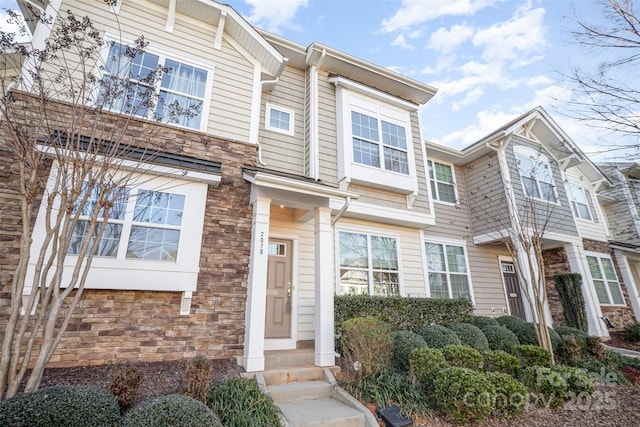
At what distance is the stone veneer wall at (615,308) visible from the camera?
1068 centimetres

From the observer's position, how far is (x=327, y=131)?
795cm

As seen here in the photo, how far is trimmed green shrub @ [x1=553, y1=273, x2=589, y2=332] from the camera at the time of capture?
9258mm

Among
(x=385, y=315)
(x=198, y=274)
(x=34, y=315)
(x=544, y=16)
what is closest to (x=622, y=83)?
(x=544, y=16)

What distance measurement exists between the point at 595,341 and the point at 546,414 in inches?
153

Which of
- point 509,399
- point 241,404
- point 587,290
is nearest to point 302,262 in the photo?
point 241,404

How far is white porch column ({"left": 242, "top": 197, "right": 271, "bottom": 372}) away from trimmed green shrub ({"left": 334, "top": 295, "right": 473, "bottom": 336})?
5.74ft

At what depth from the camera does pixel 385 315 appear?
628cm

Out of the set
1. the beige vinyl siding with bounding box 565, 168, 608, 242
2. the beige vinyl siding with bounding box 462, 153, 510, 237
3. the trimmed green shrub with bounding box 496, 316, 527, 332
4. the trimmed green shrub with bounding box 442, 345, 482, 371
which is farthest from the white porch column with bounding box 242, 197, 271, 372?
the beige vinyl siding with bounding box 565, 168, 608, 242

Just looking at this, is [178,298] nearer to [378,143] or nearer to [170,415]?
[170,415]

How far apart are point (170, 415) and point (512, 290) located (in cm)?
1163

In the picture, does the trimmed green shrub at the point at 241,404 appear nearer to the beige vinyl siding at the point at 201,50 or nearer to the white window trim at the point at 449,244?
the beige vinyl siding at the point at 201,50

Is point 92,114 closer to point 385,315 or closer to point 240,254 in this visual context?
point 240,254

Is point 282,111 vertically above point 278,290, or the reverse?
point 282,111

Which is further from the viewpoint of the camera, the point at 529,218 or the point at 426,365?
the point at 529,218
